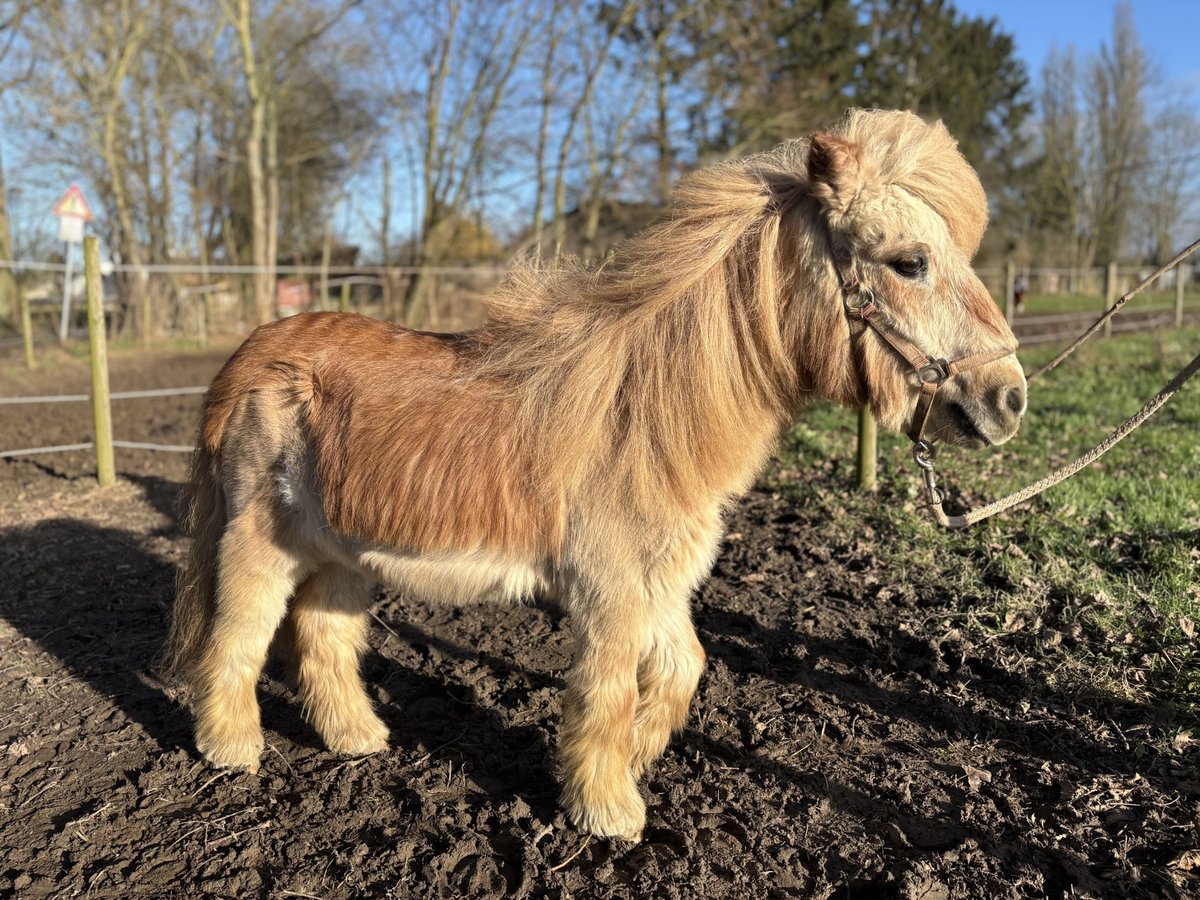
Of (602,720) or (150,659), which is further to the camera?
(150,659)

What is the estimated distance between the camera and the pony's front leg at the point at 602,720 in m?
2.65

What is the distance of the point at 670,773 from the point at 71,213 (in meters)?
15.3

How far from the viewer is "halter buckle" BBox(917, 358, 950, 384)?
8.03 ft

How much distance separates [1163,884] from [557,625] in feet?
9.44

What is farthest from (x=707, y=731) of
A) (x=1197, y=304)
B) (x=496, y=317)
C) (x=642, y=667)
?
(x=1197, y=304)

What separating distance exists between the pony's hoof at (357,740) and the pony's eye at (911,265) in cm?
282

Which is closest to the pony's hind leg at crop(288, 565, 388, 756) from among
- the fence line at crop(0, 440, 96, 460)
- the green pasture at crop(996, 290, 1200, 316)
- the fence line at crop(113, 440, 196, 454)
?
the fence line at crop(113, 440, 196, 454)

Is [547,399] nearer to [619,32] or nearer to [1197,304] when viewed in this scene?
[619,32]

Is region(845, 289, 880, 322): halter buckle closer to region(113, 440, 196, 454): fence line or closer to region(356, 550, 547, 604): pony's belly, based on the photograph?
region(356, 550, 547, 604): pony's belly

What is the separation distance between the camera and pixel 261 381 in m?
3.19

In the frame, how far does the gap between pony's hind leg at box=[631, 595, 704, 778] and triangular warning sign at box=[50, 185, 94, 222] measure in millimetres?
14901

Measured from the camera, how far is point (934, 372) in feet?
8.05

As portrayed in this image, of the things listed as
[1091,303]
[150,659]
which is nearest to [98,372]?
Result: [150,659]

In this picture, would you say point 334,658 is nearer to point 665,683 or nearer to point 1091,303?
point 665,683
